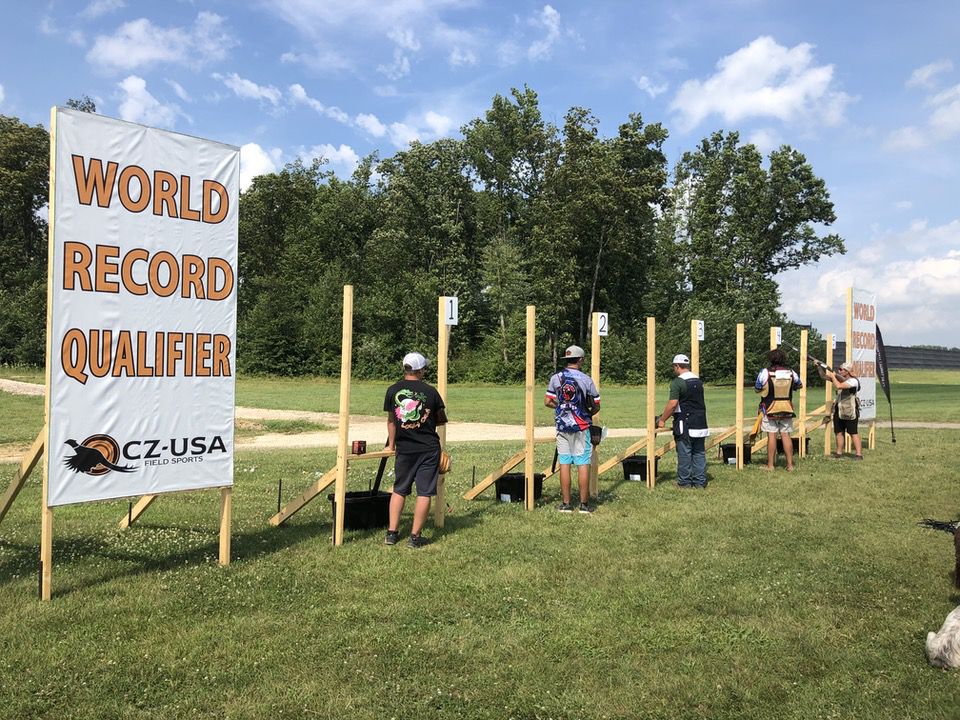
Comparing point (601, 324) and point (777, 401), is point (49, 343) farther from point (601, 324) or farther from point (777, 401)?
point (777, 401)

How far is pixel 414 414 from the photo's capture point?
24.1 ft

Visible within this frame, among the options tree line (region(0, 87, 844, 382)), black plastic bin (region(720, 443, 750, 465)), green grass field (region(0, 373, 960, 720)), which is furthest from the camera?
tree line (region(0, 87, 844, 382))

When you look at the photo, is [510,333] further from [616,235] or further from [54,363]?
[54,363]

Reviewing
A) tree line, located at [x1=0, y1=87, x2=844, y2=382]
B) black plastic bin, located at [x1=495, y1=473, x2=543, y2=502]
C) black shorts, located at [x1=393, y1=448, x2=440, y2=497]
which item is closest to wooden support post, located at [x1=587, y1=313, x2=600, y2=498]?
black plastic bin, located at [x1=495, y1=473, x2=543, y2=502]

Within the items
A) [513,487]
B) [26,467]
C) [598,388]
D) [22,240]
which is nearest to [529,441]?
[513,487]

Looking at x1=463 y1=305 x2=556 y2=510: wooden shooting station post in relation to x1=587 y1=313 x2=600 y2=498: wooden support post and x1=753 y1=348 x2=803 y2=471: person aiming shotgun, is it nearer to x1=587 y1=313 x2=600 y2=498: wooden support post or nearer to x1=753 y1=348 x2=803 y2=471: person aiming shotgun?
x1=587 y1=313 x2=600 y2=498: wooden support post

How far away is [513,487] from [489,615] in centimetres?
429

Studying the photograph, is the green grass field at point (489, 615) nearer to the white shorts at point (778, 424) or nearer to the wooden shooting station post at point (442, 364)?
the wooden shooting station post at point (442, 364)

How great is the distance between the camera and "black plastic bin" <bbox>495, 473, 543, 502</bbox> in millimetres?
9633

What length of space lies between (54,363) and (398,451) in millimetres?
3125

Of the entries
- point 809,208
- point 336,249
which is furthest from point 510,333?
point 809,208

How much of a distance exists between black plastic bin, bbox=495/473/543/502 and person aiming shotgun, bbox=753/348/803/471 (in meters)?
5.11

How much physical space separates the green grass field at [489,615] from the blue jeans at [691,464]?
4.92 ft

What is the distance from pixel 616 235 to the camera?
54250 mm
